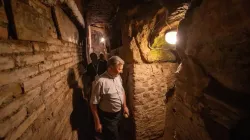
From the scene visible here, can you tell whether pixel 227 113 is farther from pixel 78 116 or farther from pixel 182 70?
pixel 78 116

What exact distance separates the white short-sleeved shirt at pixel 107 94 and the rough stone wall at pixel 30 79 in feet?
2.34

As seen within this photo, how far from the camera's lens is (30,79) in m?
1.40

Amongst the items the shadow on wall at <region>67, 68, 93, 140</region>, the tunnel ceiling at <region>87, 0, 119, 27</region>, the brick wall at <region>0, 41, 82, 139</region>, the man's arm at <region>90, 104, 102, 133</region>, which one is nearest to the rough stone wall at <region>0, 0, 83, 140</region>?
the brick wall at <region>0, 41, 82, 139</region>

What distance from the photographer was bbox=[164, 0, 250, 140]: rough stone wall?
3.51 feet

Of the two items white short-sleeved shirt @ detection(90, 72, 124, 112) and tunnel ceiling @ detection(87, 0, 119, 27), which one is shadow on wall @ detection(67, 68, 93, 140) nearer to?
white short-sleeved shirt @ detection(90, 72, 124, 112)

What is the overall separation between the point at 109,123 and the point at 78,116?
109 centimetres

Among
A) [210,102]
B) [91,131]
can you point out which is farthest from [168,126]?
[210,102]

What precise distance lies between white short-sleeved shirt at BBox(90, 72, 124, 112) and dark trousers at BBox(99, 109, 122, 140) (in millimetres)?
147

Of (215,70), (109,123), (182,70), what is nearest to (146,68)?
(182,70)

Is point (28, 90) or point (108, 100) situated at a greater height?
point (28, 90)

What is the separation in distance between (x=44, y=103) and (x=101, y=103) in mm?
1261

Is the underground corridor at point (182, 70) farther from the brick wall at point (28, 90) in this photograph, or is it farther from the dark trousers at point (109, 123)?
the dark trousers at point (109, 123)

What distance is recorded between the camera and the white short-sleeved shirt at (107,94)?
263 centimetres

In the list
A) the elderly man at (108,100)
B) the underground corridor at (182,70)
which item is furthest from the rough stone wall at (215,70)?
the elderly man at (108,100)
